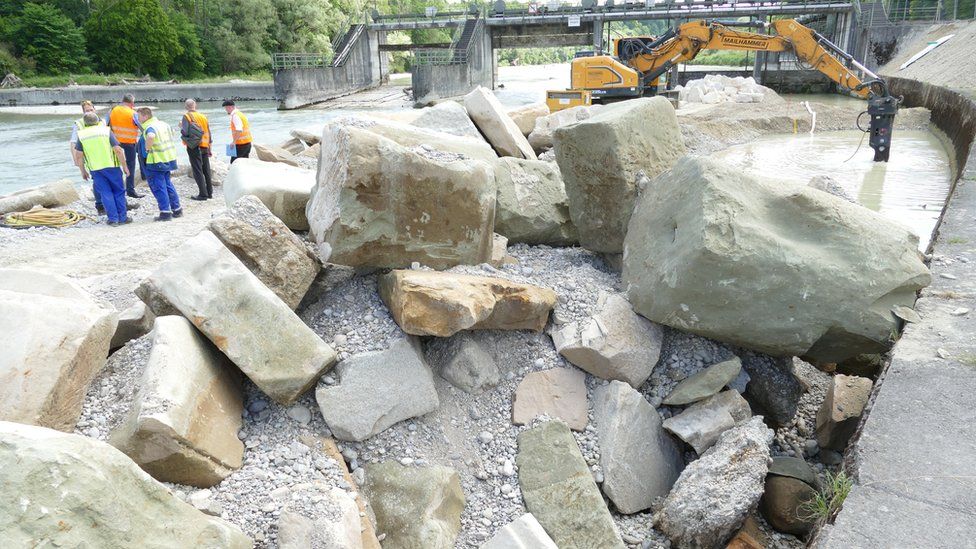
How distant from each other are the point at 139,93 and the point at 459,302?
1422 inches

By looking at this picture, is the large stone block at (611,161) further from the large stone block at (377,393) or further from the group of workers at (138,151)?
the group of workers at (138,151)

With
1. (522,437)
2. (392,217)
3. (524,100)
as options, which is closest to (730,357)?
(522,437)

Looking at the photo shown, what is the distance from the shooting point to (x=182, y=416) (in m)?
2.87

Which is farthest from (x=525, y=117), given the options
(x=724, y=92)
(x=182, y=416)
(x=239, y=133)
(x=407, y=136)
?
(x=724, y=92)

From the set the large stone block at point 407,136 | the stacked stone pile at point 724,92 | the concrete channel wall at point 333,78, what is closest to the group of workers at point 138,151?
the large stone block at point 407,136

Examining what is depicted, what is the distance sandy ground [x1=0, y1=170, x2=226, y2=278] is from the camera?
6.22m

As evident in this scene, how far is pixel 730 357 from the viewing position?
3.87 m

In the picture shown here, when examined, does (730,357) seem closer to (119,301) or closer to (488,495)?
(488,495)

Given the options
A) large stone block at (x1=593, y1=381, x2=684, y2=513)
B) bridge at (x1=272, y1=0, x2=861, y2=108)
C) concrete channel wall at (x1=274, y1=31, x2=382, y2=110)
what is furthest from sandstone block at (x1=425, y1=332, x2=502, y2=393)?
concrete channel wall at (x1=274, y1=31, x2=382, y2=110)

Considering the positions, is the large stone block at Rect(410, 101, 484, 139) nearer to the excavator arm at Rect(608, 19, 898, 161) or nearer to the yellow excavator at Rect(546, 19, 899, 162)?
the yellow excavator at Rect(546, 19, 899, 162)

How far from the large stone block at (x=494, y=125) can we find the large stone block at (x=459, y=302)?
11.1ft

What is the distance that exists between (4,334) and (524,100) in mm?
30755

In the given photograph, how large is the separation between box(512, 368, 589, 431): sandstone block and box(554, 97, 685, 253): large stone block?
1.23 m

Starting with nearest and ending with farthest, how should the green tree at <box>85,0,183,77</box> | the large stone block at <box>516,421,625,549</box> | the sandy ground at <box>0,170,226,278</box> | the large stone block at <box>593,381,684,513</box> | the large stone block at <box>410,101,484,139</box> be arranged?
the large stone block at <box>516,421,625,549</box>
the large stone block at <box>593,381,684,513</box>
the sandy ground at <box>0,170,226,278</box>
the large stone block at <box>410,101,484,139</box>
the green tree at <box>85,0,183,77</box>
